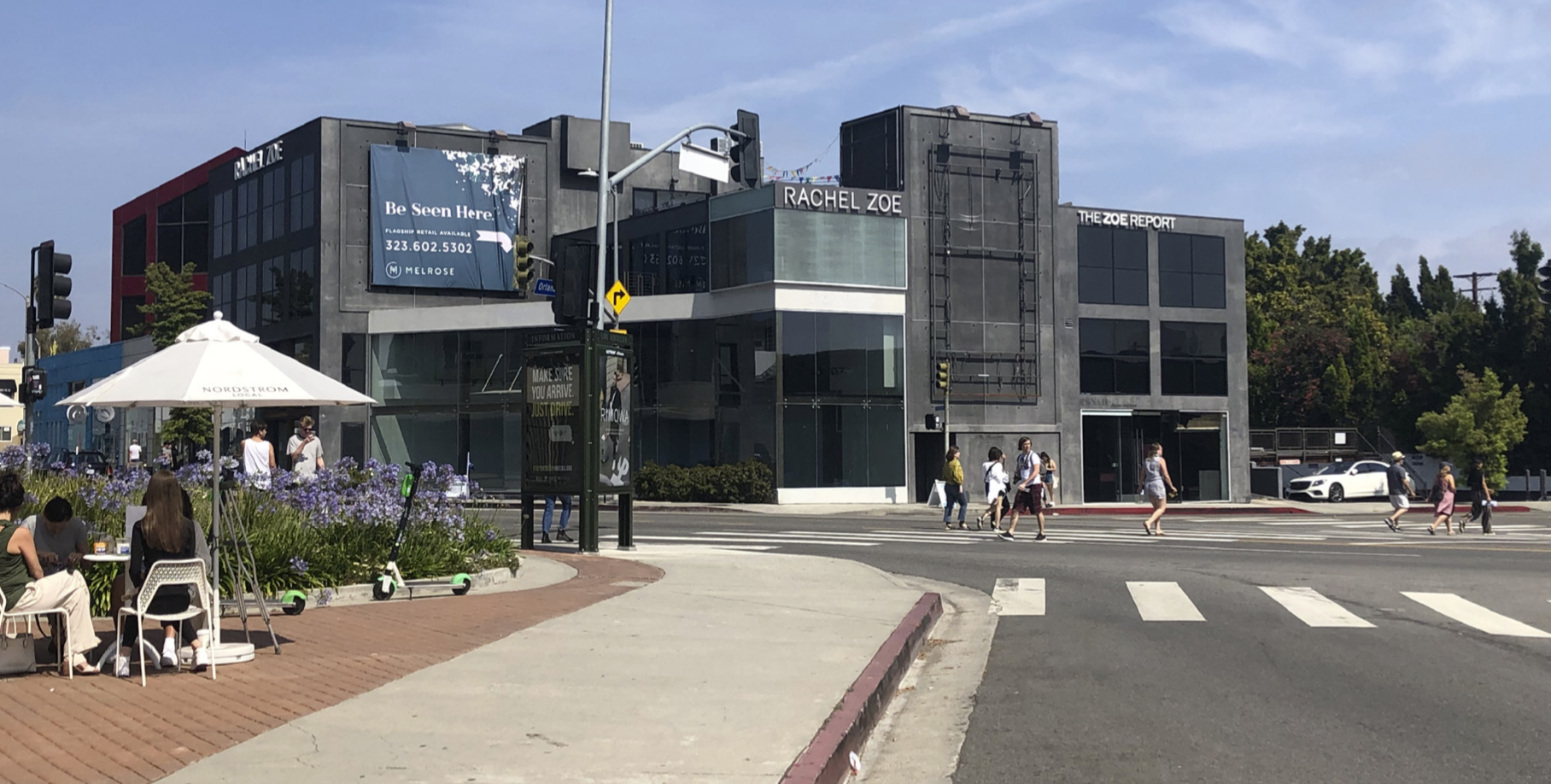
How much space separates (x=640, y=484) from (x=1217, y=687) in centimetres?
3410

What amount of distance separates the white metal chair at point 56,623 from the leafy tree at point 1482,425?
52.7 metres

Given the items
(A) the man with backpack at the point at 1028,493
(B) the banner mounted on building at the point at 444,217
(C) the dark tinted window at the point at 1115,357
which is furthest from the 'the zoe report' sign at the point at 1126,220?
(A) the man with backpack at the point at 1028,493

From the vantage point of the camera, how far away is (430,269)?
5338 centimetres

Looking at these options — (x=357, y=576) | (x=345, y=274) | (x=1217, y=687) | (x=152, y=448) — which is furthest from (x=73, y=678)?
(x=152, y=448)

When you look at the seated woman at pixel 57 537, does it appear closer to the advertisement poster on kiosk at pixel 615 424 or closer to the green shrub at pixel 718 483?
the advertisement poster on kiosk at pixel 615 424

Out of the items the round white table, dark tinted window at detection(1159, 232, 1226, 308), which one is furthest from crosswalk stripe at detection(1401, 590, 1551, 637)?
dark tinted window at detection(1159, 232, 1226, 308)

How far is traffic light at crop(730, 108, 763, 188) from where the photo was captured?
23.8 metres

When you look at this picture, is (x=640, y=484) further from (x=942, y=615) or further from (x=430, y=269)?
(x=942, y=615)

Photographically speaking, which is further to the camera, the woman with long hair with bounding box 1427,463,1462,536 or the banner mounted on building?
the banner mounted on building

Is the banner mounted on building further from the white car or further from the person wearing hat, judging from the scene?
the person wearing hat

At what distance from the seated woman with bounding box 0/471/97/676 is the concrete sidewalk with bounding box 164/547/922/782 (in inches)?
83.4

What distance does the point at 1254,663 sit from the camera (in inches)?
406

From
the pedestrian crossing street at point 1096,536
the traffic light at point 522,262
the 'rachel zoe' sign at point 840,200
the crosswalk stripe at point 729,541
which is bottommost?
the pedestrian crossing street at point 1096,536

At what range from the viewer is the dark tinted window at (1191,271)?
4797 cm
